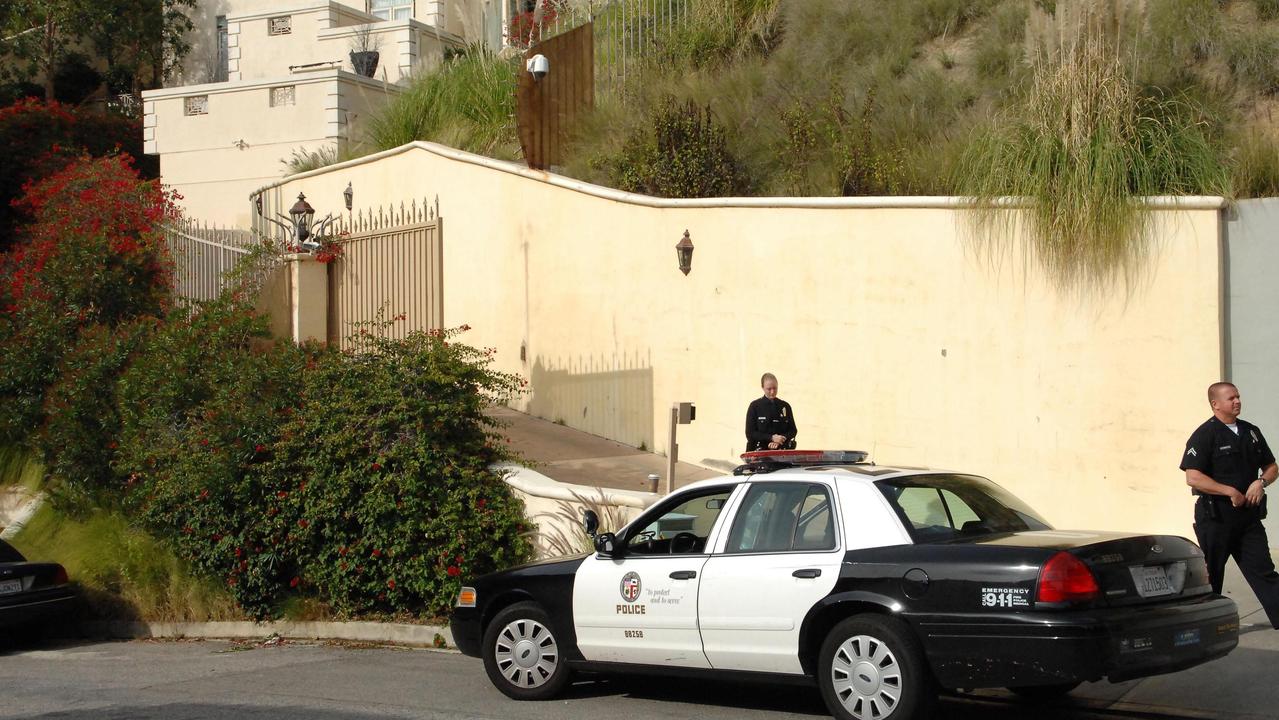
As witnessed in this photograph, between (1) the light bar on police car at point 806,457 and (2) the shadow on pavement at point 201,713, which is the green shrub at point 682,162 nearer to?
(1) the light bar on police car at point 806,457

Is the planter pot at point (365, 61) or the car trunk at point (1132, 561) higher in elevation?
the planter pot at point (365, 61)

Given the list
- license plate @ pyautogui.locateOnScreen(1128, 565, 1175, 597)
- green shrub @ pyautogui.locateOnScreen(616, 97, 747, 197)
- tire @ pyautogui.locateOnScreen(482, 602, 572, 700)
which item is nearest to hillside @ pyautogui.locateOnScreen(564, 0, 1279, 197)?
green shrub @ pyautogui.locateOnScreen(616, 97, 747, 197)

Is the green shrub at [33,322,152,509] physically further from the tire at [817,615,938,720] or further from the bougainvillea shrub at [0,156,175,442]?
the tire at [817,615,938,720]

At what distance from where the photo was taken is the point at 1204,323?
10906 millimetres

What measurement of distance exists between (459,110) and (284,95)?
14.4ft

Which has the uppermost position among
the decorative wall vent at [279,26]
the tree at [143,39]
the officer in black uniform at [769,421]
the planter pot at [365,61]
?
the tree at [143,39]

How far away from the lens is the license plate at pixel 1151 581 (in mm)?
6461

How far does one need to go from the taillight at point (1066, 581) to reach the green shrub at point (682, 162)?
962cm

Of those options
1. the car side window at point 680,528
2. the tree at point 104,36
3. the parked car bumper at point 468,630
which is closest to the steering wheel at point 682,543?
the car side window at point 680,528

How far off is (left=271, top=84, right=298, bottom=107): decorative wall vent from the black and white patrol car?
666 inches

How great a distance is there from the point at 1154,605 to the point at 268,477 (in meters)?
7.75

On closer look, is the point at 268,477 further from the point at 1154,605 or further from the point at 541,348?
the point at 1154,605

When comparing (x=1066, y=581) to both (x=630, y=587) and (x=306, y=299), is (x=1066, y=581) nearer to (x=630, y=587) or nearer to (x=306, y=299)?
(x=630, y=587)

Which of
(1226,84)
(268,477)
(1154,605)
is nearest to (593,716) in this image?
Answer: (1154,605)
